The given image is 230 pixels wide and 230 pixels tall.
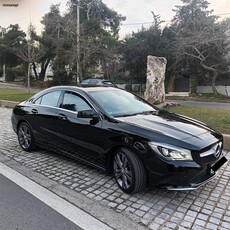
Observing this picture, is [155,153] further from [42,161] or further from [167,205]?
[42,161]

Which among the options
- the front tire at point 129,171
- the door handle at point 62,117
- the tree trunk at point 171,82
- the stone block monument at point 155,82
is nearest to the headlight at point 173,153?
the front tire at point 129,171

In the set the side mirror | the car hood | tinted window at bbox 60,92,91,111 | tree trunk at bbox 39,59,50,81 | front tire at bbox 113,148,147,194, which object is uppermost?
tree trunk at bbox 39,59,50,81

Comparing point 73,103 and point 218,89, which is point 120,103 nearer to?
point 73,103

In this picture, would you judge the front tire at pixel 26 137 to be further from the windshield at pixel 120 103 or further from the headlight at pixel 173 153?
the headlight at pixel 173 153

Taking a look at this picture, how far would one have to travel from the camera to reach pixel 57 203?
11.5ft

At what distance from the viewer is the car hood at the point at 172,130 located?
3441mm

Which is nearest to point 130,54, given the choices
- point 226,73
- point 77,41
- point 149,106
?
point 77,41

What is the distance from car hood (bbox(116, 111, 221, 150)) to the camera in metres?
3.44

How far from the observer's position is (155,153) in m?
3.38

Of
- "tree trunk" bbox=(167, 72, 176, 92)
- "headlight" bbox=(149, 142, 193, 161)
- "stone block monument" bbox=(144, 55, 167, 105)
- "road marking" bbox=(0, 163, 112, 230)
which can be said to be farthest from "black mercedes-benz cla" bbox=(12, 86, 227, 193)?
"tree trunk" bbox=(167, 72, 176, 92)

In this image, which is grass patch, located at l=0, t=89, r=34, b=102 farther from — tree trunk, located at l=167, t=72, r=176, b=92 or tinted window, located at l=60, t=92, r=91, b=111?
tree trunk, located at l=167, t=72, r=176, b=92

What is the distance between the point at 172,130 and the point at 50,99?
258cm

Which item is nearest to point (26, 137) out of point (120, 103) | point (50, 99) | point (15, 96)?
point (50, 99)

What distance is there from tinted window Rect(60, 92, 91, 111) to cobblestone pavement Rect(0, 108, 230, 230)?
104 centimetres
